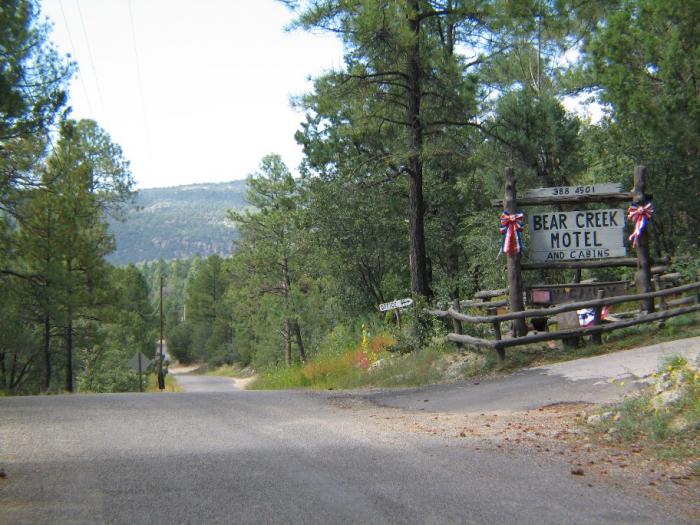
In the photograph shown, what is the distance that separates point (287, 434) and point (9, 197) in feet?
56.2

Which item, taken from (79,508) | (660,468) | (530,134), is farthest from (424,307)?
(79,508)

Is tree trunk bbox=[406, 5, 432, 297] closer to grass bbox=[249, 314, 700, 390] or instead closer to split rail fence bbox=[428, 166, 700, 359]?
grass bbox=[249, 314, 700, 390]

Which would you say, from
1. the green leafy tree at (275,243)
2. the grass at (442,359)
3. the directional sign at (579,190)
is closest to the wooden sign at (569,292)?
the grass at (442,359)

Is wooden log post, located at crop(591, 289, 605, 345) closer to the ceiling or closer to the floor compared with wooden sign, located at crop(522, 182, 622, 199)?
closer to the floor

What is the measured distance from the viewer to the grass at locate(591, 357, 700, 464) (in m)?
7.35

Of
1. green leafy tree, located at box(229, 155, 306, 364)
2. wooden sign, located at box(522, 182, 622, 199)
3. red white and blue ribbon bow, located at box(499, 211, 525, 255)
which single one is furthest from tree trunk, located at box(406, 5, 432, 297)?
green leafy tree, located at box(229, 155, 306, 364)

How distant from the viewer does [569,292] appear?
15.0 m

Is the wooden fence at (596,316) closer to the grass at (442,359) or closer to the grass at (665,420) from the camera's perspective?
the grass at (442,359)

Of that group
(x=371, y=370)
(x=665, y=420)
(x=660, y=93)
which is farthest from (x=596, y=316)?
(x=660, y=93)

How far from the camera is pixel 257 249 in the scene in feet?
141

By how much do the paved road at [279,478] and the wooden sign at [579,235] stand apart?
6705 mm

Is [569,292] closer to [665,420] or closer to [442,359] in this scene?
[442,359]

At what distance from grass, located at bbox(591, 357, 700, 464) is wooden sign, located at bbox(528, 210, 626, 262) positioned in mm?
6097

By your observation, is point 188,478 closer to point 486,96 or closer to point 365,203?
point 365,203
